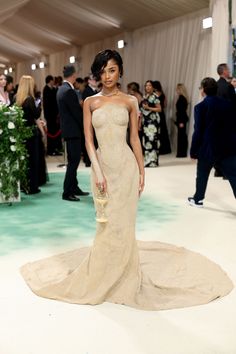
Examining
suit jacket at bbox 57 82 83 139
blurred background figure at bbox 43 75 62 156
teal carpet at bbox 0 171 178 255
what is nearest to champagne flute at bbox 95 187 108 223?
teal carpet at bbox 0 171 178 255

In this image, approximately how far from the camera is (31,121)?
640 cm

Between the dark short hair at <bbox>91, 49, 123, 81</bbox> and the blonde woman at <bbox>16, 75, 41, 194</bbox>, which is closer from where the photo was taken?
the dark short hair at <bbox>91, 49, 123, 81</bbox>

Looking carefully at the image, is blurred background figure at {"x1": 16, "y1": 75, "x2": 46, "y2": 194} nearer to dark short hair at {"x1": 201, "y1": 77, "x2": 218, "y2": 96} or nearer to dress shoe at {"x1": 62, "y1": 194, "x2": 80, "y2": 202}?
dress shoe at {"x1": 62, "y1": 194, "x2": 80, "y2": 202}

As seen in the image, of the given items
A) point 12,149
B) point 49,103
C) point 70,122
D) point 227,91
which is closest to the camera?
point 12,149

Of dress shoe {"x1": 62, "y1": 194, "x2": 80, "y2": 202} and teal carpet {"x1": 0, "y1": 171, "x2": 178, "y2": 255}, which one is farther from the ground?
dress shoe {"x1": 62, "y1": 194, "x2": 80, "y2": 202}

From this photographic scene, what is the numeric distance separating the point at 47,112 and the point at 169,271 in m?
7.94

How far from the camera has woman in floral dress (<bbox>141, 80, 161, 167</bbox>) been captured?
9039 mm

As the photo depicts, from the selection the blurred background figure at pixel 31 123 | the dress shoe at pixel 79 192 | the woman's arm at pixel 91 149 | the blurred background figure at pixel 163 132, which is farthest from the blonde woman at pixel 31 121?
the blurred background figure at pixel 163 132

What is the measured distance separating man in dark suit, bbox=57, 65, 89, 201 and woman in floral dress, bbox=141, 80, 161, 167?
3.14m

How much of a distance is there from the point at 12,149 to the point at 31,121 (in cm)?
79

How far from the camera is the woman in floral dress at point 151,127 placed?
29.7ft

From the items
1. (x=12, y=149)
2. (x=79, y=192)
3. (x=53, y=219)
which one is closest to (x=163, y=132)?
(x=79, y=192)

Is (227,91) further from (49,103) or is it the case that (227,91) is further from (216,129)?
(49,103)

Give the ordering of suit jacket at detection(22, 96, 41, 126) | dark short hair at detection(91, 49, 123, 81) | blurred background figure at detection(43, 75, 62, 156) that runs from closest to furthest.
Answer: dark short hair at detection(91, 49, 123, 81) < suit jacket at detection(22, 96, 41, 126) < blurred background figure at detection(43, 75, 62, 156)
